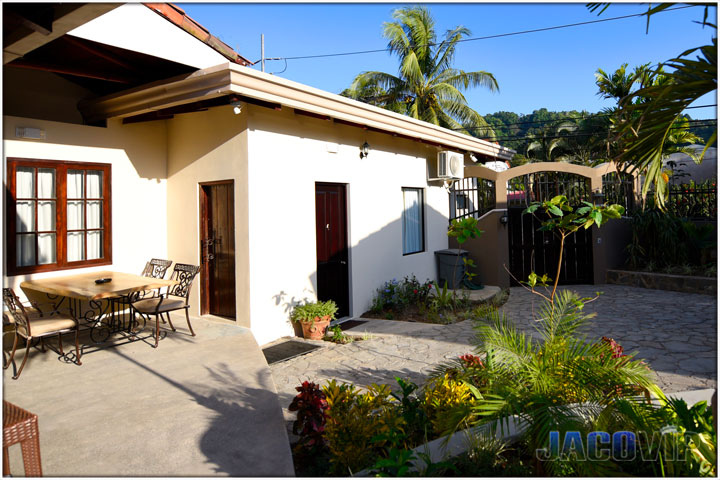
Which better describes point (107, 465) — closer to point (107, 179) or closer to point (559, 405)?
point (559, 405)

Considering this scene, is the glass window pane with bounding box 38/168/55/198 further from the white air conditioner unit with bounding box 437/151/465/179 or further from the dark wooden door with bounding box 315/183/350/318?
the white air conditioner unit with bounding box 437/151/465/179

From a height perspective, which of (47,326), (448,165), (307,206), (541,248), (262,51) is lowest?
(47,326)

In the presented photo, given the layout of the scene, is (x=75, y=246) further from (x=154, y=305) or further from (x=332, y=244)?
(x=332, y=244)

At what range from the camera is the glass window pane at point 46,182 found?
6.27m

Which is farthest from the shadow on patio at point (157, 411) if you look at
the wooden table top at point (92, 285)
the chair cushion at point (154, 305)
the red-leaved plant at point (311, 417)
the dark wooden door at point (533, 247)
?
the dark wooden door at point (533, 247)

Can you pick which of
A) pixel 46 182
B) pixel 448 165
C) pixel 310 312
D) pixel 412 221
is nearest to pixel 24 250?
pixel 46 182

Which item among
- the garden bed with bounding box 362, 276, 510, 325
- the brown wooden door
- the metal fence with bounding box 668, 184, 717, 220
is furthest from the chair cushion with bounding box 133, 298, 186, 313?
the metal fence with bounding box 668, 184, 717, 220

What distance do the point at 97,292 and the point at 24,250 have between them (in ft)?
6.31

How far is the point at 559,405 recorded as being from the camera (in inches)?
120

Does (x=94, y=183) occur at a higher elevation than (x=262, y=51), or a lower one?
lower

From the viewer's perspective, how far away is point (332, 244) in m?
8.03

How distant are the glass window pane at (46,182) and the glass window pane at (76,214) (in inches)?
10.6

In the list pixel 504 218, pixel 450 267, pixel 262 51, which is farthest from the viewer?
pixel 262 51

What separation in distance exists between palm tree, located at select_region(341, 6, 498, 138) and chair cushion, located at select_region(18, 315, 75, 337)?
1738 centimetres
